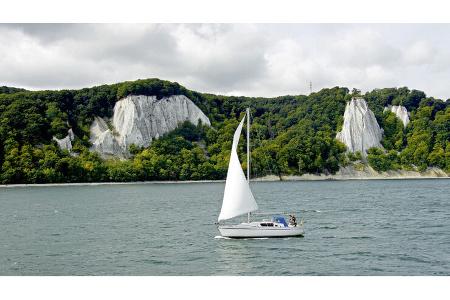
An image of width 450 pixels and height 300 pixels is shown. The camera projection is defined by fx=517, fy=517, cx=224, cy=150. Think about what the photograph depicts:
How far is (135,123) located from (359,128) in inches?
2621

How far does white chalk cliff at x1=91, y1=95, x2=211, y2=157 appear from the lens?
139688 mm

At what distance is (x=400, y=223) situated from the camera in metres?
44.0

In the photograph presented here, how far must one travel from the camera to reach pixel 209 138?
155 m

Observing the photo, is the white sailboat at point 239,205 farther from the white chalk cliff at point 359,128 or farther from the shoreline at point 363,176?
the white chalk cliff at point 359,128

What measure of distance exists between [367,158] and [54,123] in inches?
3425

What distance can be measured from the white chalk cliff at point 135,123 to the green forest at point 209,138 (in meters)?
2.25

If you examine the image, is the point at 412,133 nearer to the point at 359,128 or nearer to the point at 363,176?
the point at 359,128

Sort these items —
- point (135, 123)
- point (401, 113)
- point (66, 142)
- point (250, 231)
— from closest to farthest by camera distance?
point (250, 231) < point (66, 142) < point (135, 123) < point (401, 113)

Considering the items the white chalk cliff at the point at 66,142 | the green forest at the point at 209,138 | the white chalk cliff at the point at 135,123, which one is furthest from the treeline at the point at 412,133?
the white chalk cliff at the point at 66,142

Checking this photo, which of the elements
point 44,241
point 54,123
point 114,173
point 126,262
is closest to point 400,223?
point 126,262

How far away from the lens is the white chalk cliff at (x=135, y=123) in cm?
13969

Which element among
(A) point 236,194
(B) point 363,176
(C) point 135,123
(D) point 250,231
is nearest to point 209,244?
(D) point 250,231

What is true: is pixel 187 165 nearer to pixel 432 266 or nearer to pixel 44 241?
pixel 44 241

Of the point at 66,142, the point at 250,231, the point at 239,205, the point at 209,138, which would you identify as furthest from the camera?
the point at 209,138
